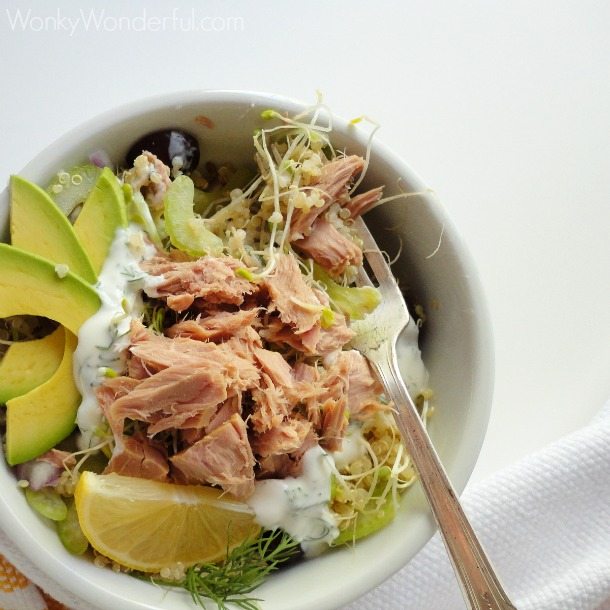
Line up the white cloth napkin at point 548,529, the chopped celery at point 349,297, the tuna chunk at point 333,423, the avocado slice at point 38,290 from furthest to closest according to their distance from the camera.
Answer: the white cloth napkin at point 548,529, the chopped celery at point 349,297, the tuna chunk at point 333,423, the avocado slice at point 38,290

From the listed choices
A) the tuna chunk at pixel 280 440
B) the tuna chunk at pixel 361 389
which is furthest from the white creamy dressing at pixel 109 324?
the tuna chunk at pixel 361 389

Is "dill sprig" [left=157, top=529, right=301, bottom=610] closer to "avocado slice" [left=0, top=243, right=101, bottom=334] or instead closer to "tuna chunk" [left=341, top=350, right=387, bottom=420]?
"tuna chunk" [left=341, top=350, right=387, bottom=420]

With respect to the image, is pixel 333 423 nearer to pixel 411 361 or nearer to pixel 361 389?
pixel 361 389

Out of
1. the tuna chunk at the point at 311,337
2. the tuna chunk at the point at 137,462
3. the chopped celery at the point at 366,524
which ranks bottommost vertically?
the chopped celery at the point at 366,524

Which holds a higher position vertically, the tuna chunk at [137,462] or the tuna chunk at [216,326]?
the tuna chunk at [216,326]

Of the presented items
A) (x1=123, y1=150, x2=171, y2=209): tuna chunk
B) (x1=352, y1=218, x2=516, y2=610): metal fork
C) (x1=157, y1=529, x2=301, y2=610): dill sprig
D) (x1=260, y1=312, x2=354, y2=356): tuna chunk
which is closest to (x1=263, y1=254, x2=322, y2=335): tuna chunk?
(x1=260, y1=312, x2=354, y2=356): tuna chunk

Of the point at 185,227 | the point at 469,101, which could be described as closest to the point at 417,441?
the point at 185,227

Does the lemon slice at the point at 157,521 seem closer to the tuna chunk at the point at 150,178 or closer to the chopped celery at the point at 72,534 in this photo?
the chopped celery at the point at 72,534
